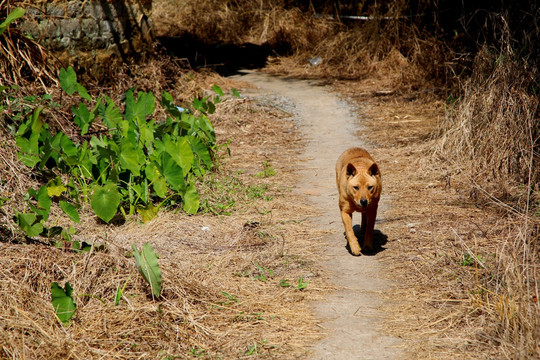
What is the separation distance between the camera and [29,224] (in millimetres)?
4574

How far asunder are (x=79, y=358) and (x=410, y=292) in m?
2.44

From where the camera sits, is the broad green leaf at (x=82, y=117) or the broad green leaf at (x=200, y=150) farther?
the broad green leaf at (x=200, y=150)

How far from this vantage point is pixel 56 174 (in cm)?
657

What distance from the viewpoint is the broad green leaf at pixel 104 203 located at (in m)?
5.61

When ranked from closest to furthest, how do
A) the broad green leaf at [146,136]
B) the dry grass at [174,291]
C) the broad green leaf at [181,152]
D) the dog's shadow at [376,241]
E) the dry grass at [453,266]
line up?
1. the dry grass at [453,266]
2. the dry grass at [174,291]
3. the dog's shadow at [376,241]
4. the broad green leaf at [181,152]
5. the broad green leaf at [146,136]

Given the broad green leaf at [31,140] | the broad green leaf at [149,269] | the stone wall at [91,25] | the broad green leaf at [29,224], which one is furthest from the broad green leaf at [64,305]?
the stone wall at [91,25]

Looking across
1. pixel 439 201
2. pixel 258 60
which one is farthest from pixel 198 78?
pixel 439 201

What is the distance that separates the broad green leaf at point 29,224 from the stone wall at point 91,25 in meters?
4.58

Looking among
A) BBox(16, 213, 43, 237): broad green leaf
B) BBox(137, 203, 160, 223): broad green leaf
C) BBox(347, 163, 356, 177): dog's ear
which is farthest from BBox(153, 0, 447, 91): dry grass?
BBox(16, 213, 43, 237): broad green leaf

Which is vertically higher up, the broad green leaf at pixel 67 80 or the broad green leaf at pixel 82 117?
the broad green leaf at pixel 67 80

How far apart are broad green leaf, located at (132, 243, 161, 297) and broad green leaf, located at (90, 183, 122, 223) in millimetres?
1583

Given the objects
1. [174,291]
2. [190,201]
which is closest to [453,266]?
[174,291]

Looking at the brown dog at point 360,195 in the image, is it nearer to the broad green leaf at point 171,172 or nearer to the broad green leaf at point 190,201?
the broad green leaf at point 190,201

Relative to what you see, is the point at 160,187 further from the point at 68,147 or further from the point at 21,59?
the point at 21,59
